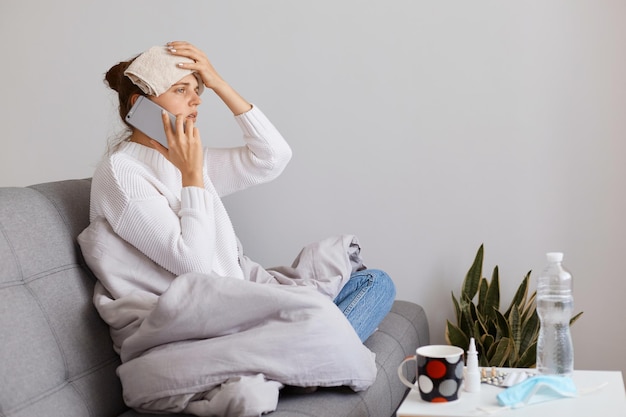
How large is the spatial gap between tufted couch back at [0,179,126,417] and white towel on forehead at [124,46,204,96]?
0.35 m

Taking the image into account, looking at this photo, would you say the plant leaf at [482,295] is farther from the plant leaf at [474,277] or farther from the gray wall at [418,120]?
the gray wall at [418,120]

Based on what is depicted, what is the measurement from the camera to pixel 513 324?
7.94 feet

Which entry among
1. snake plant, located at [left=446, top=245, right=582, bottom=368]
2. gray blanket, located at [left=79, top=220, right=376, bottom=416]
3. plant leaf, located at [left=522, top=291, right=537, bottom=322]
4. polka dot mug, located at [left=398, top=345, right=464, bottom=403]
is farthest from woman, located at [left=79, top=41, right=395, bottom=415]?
plant leaf, located at [left=522, top=291, right=537, bottom=322]

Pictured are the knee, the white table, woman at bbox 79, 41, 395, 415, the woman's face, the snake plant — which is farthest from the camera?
the snake plant

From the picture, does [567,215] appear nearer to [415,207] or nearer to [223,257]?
[415,207]

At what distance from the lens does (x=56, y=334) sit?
5.66 ft

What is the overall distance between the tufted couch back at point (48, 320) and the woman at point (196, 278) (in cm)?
6

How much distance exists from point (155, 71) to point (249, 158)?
44 cm

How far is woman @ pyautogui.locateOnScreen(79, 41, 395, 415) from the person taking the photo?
1.64m

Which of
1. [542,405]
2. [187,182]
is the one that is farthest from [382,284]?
[542,405]

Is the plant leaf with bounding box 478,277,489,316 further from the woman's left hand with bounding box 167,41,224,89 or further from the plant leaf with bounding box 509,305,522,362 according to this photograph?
the woman's left hand with bounding box 167,41,224,89

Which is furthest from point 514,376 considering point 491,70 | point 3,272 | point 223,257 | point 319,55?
point 319,55

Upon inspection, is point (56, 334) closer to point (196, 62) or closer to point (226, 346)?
point (226, 346)

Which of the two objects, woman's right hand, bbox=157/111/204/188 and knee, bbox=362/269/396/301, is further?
knee, bbox=362/269/396/301
